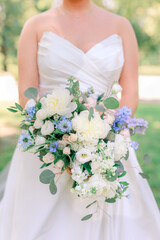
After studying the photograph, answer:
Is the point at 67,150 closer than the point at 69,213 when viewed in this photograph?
Yes

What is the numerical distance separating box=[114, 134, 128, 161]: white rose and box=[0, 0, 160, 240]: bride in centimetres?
68

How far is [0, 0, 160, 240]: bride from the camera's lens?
8.63 feet

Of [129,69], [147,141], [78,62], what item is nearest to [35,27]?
[78,62]

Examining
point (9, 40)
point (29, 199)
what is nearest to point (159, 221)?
point (29, 199)

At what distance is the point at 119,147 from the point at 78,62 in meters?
1.09

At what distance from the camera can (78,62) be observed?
9.31 ft

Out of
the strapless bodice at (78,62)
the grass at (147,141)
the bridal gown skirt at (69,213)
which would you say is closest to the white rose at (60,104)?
the bridal gown skirt at (69,213)

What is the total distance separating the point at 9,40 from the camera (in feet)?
75.7

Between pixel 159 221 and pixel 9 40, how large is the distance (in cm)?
2192

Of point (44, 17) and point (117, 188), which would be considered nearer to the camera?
point (117, 188)

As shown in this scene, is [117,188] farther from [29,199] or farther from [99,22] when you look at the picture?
[99,22]

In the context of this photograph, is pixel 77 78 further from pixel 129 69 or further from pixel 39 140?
Result: pixel 39 140

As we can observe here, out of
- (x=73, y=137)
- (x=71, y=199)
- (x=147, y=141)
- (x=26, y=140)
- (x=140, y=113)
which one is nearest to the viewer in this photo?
(x=73, y=137)

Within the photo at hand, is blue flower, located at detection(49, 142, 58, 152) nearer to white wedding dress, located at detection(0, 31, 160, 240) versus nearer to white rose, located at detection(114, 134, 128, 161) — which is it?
white rose, located at detection(114, 134, 128, 161)
